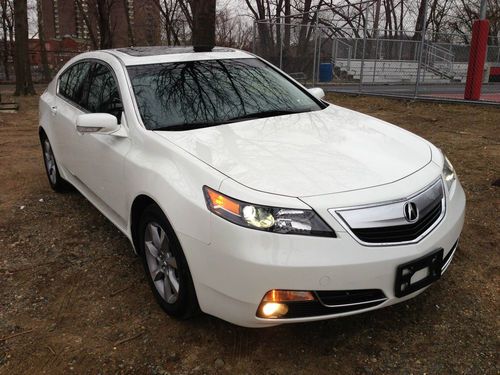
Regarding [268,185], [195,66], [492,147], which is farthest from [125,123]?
[492,147]

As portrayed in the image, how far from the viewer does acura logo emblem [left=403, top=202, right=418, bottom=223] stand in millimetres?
2318

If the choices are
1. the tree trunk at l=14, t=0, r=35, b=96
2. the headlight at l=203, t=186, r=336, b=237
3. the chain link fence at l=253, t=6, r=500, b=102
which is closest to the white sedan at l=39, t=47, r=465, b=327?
the headlight at l=203, t=186, r=336, b=237

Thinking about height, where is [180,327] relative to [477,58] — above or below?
below

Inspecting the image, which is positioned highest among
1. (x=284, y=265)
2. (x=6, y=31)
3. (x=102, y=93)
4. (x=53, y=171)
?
(x=6, y=31)

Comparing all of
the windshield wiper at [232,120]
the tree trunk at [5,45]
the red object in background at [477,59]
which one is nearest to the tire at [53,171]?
the windshield wiper at [232,120]

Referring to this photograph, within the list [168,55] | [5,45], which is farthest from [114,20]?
[168,55]

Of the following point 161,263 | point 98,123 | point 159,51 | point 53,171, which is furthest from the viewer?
point 53,171

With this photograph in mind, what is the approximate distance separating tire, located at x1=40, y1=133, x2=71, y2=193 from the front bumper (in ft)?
10.5

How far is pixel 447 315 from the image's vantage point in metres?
2.81

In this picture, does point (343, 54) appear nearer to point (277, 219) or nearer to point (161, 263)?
point (161, 263)

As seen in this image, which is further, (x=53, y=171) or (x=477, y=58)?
(x=477, y=58)

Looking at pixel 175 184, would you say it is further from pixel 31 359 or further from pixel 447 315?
pixel 447 315

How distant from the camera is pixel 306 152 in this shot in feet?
8.85

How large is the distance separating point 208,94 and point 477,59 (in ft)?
30.9
